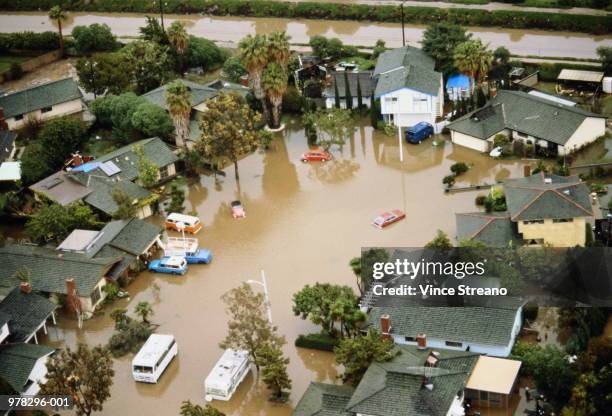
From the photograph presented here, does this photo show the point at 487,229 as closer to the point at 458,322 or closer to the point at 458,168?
the point at 458,322

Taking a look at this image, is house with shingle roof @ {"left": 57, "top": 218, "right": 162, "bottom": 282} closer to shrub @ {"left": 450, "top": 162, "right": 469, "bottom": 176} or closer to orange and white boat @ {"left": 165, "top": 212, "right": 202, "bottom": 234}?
orange and white boat @ {"left": 165, "top": 212, "right": 202, "bottom": 234}

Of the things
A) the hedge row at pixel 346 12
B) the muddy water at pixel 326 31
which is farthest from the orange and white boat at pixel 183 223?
the hedge row at pixel 346 12

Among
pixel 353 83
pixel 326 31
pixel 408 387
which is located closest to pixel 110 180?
pixel 353 83

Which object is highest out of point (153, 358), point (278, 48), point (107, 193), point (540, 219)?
point (278, 48)

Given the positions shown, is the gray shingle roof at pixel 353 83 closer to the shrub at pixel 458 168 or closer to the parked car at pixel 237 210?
the shrub at pixel 458 168

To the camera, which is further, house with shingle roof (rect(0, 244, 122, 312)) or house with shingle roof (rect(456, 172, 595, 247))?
house with shingle roof (rect(0, 244, 122, 312))

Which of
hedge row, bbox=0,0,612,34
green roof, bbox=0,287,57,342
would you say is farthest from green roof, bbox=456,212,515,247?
hedge row, bbox=0,0,612,34
